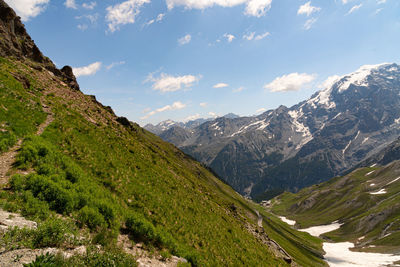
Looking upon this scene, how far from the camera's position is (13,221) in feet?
26.5

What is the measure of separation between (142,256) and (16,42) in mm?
54980

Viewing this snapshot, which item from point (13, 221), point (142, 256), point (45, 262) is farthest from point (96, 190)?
point (45, 262)

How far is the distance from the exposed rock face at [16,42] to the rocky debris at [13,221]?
40.4 metres

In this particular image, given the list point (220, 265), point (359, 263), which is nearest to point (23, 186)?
point (220, 265)

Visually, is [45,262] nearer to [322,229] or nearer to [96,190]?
[96,190]

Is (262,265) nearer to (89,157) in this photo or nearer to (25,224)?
(89,157)

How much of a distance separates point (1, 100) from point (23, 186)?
14722 millimetres

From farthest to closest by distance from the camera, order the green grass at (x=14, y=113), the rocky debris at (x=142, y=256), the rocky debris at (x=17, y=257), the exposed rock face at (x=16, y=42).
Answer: the exposed rock face at (x=16, y=42) < the green grass at (x=14, y=113) < the rocky debris at (x=142, y=256) < the rocky debris at (x=17, y=257)

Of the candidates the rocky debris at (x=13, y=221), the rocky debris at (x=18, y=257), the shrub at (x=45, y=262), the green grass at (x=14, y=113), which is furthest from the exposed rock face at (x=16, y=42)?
the shrub at (x=45, y=262)

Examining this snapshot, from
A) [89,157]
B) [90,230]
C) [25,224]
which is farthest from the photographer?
[89,157]

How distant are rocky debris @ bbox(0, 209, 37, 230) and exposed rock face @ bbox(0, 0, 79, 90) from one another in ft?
132

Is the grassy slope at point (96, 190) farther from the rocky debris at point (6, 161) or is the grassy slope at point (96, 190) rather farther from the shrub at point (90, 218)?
the rocky debris at point (6, 161)

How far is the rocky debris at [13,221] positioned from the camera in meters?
7.76

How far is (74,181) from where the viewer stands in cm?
1370
